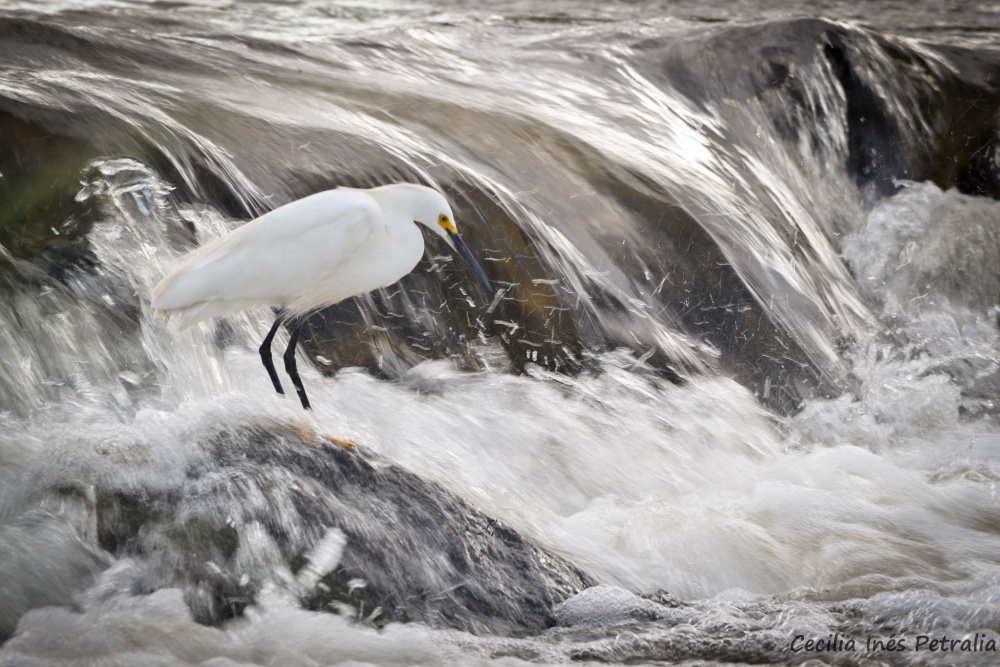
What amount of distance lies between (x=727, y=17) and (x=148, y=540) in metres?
6.37

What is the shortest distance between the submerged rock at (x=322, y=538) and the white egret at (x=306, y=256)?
461 mm

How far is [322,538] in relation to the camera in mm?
3361

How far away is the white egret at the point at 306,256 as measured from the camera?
3.71 metres

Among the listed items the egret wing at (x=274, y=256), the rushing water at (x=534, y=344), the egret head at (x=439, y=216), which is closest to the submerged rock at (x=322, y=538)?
the rushing water at (x=534, y=344)

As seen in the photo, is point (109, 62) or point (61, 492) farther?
point (109, 62)

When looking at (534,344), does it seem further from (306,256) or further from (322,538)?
(322,538)

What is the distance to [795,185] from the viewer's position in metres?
6.46

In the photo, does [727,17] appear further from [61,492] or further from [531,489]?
[61,492]

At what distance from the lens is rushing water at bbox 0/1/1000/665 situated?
330 cm

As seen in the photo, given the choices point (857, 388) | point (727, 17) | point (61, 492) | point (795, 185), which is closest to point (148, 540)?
point (61, 492)

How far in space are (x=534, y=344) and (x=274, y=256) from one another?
138 cm

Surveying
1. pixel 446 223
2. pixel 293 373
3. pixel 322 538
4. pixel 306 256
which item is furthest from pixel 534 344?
pixel 322 538

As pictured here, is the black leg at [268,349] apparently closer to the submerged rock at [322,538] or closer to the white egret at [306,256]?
the white egret at [306,256]

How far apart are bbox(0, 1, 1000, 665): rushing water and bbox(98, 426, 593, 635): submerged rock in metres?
0.02
